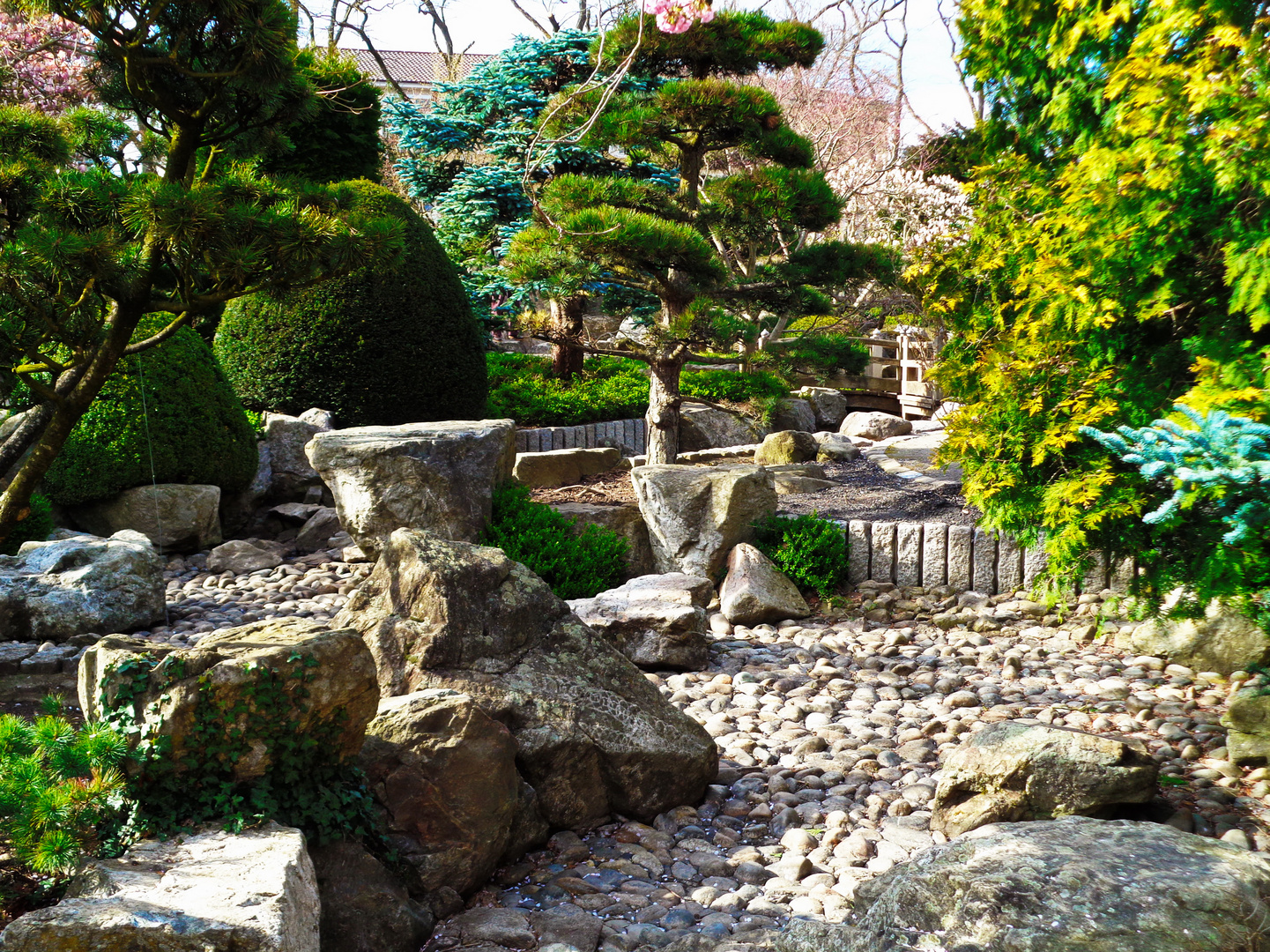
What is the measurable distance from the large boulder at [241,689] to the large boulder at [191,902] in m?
0.24

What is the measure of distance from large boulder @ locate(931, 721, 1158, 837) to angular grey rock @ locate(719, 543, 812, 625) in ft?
7.91

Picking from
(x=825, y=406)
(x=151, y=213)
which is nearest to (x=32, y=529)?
(x=151, y=213)

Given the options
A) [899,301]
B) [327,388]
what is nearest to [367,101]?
[327,388]

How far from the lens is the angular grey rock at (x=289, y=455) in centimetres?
770

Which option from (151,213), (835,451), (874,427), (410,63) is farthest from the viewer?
(410,63)

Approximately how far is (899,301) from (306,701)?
1565cm

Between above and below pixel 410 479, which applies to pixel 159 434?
above

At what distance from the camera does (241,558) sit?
21.7 feet

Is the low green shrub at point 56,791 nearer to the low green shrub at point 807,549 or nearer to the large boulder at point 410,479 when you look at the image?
the large boulder at point 410,479

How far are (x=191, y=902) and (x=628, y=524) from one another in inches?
185

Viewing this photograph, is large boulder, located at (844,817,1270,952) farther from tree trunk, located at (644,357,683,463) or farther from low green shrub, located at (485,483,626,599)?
tree trunk, located at (644,357,683,463)

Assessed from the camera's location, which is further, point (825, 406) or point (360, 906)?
point (825, 406)

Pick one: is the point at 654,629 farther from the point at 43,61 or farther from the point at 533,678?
the point at 43,61

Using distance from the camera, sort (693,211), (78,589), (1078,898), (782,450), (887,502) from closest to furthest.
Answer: (1078,898) < (78,589) < (887,502) < (693,211) < (782,450)
